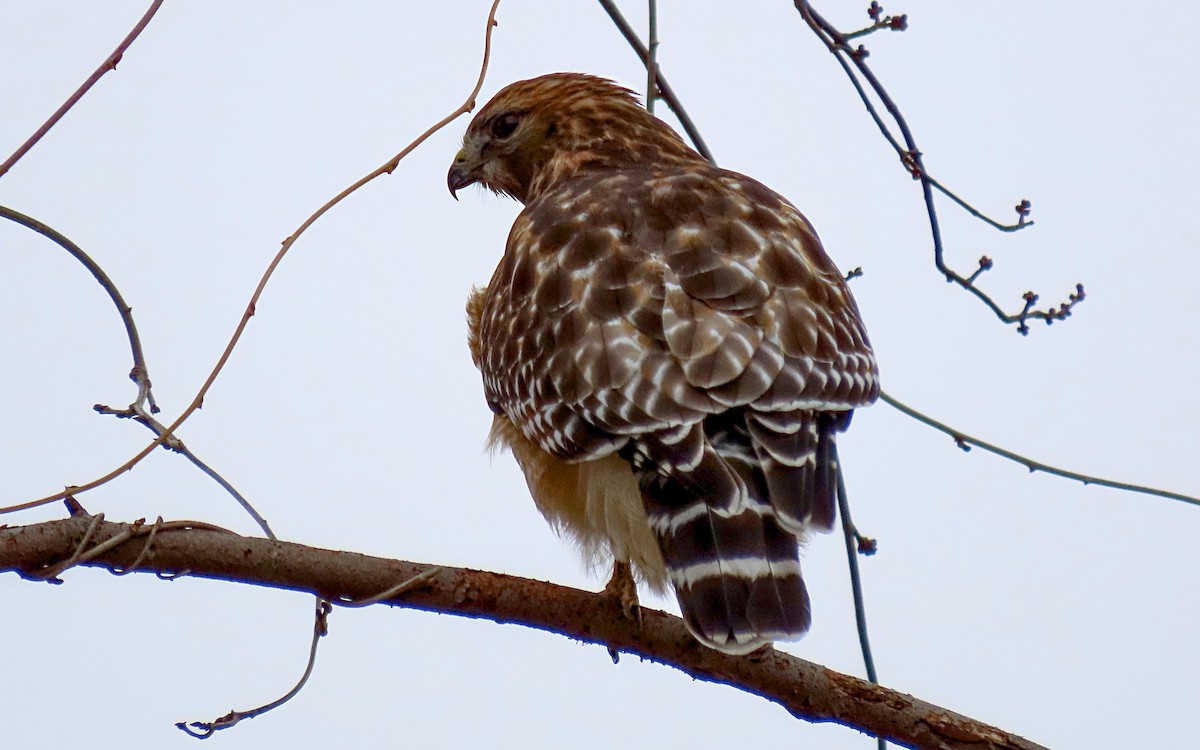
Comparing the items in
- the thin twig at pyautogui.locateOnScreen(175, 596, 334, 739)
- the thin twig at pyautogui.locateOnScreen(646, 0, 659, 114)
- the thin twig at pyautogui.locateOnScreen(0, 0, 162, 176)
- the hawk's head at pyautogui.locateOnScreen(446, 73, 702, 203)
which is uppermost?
the hawk's head at pyautogui.locateOnScreen(446, 73, 702, 203)

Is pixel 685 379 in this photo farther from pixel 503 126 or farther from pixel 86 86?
pixel 503 126

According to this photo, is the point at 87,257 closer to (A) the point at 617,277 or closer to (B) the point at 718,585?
(A) the point at 617,277

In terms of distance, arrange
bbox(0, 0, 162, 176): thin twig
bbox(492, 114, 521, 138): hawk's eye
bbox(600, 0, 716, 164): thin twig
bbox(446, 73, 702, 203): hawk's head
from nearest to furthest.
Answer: bbox(0, 0, 162, 176): thin twig → bbox(600, 0, 716, 164): thin twig → bbox(446, 73, 702, 203): hawk's head → bbox(492, 114, 521, 138): hawk's eye

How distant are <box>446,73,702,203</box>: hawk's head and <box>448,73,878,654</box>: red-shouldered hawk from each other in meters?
0.61

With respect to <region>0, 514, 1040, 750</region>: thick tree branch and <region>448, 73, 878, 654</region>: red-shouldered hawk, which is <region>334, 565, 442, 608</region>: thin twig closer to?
<region>0, 514, 1040, 750</region>: thick tree branch

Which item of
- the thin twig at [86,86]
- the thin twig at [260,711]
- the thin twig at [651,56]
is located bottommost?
the thin twig at [260,711]

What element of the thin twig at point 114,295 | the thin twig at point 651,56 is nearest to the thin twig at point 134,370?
the thin twig at point 114,295

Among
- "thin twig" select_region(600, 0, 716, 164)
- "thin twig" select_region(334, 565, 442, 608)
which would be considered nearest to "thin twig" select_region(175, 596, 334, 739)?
"thin twig" select_region(334, 565, 442, 608)

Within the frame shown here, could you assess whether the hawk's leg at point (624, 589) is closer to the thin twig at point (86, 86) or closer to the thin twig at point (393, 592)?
the thin twig at point (393, 592)

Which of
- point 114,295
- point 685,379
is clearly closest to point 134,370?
point 114,295

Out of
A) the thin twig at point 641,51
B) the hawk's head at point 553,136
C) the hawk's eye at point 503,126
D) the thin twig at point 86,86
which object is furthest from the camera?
the hawk's eye at point 503,126

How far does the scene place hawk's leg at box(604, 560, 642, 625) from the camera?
315cm

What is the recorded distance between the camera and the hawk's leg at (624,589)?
315 cm

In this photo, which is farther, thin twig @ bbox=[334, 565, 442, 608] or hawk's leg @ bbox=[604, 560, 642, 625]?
hawk's leg @ bbox=[604, 560, 642, 625]
